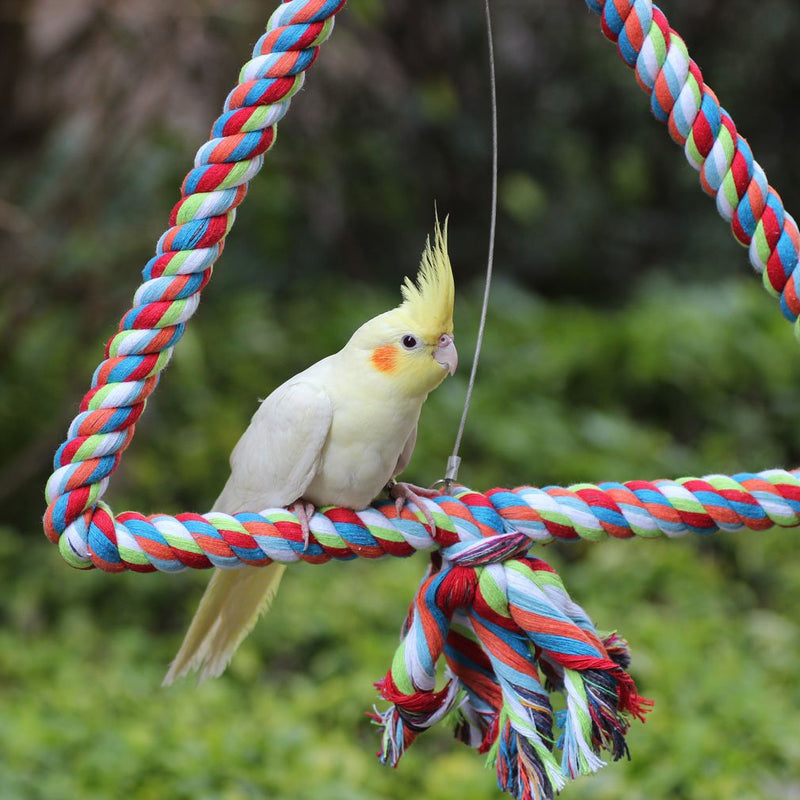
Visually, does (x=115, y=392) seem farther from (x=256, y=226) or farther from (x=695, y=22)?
(x=695, y=22)

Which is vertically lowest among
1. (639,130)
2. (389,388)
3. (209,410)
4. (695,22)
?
(209,410)

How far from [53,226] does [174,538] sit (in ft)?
9.63

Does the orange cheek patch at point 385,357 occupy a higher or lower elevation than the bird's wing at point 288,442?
higher

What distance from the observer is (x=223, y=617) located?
4.01 feet

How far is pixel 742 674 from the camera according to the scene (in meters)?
2.48

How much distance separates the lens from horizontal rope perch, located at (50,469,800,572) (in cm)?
93

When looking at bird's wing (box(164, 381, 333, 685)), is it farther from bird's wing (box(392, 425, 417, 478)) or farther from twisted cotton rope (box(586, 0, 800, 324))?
twisted cotton rope (box(586, 0, 800, 324))

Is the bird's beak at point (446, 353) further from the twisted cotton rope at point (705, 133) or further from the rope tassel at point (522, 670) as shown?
the twisted cotton rope at point (705, 133)

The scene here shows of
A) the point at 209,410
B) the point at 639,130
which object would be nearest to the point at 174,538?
the point at 209,410

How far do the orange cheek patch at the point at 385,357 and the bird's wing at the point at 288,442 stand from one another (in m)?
0.07

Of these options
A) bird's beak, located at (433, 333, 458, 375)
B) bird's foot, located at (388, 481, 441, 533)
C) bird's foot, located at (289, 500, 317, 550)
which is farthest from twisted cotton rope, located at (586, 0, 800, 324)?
bird's foot, located at (289, 500, 317, 550)

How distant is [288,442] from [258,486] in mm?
84

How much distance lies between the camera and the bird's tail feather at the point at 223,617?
120 centimetres

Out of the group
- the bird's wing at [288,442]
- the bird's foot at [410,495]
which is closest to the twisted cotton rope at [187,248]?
the bird's wing at [288,442]
